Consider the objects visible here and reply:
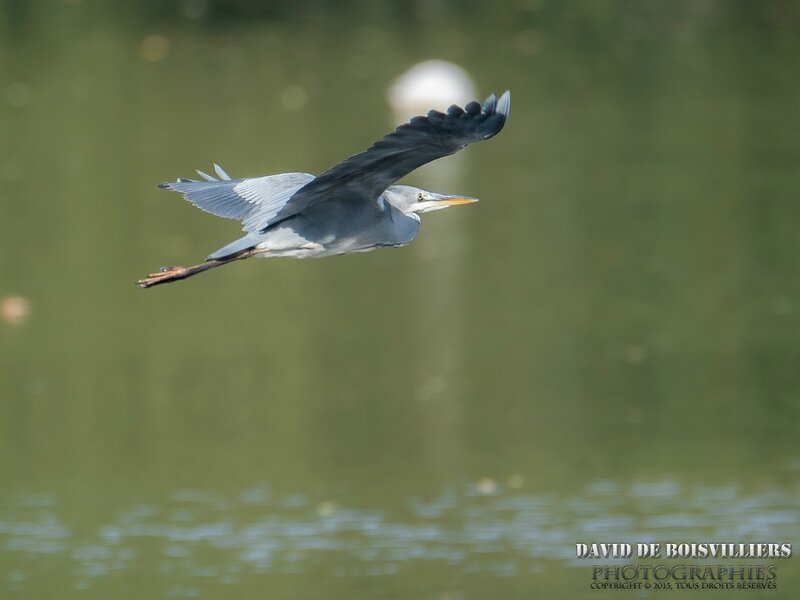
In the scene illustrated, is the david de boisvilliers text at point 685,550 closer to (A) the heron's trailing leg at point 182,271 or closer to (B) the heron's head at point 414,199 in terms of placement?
(B) the heron's head at point 414,199

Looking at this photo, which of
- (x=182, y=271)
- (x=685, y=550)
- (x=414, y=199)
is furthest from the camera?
(x=685, y=550)

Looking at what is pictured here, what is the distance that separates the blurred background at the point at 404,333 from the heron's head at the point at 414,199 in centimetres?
217

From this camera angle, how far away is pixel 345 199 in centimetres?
633

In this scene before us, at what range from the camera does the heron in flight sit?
5551mm

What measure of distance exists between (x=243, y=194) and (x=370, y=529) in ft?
8.89

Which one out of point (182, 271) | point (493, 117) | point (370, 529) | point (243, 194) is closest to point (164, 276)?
point (182, 271)

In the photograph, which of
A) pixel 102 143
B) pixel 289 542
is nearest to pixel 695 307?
pixel 289 542

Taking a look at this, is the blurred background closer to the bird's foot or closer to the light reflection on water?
the light reflection on water

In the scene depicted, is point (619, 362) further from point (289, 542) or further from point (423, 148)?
point (423, 148)

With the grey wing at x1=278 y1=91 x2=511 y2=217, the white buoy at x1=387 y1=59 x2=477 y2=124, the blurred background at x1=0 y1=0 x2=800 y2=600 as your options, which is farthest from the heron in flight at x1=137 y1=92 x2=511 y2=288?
the white buoy at x1=387 y1=59 x2=477 y2=124

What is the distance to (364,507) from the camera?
9.02m

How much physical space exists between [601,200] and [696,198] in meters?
0.85

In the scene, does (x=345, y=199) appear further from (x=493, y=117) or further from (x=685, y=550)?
(x=685, y=550)

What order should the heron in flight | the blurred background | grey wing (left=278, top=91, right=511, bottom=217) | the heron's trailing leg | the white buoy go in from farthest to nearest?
the white buoy, the blurred background, the heron's trailing leg, the heron in flight, grey wing (left=278, top=91, right=511, bottom=217)
